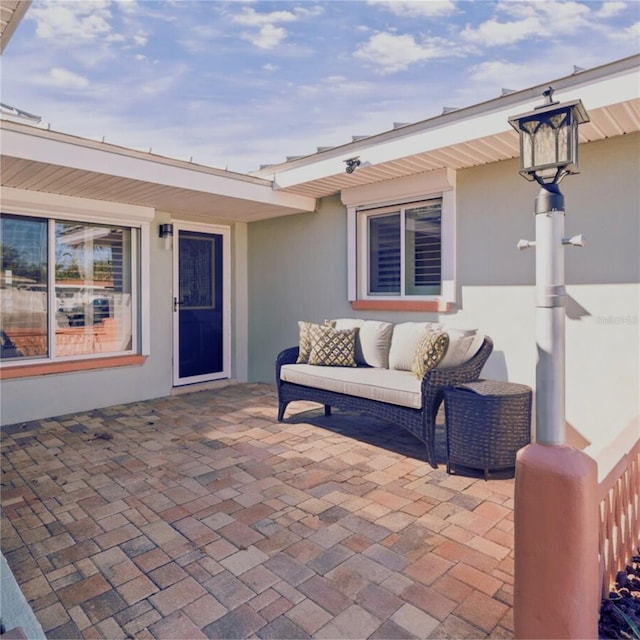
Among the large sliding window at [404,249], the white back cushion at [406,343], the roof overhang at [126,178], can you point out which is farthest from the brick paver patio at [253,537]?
the roof overhang at [126,178]

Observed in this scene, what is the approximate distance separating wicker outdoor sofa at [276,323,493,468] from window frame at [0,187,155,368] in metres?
2.05

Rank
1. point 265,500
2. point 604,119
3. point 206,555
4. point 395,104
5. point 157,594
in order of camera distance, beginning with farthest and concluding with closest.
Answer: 1. point 395,104
2. point 604,119
3. point 265,500
4. point 206,555
5. point 157,594

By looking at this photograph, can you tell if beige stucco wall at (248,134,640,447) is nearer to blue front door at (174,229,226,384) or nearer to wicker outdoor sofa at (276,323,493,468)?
wicker outdoor sofa at (276,323,493,468)

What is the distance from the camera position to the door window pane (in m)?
4.85

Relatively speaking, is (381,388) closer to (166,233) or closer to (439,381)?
(439,381)

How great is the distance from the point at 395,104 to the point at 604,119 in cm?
298

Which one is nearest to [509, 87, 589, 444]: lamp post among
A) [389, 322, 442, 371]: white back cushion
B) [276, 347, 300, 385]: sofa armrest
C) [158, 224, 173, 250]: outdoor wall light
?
[389, 322, 442, 371]: white back cushion

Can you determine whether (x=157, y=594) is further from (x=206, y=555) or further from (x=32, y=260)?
(x=32, y=260)

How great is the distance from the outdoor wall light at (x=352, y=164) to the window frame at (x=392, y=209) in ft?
1.93

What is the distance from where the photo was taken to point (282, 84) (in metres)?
6.33

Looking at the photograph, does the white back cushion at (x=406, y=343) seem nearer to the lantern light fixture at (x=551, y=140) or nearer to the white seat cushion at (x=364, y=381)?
the white seat cushion at (x=364, y=381)

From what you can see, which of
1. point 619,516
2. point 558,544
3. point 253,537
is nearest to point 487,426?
point 619,516

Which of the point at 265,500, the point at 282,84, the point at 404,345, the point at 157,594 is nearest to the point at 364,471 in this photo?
the point at 265,500

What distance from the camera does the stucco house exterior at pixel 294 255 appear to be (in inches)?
141
